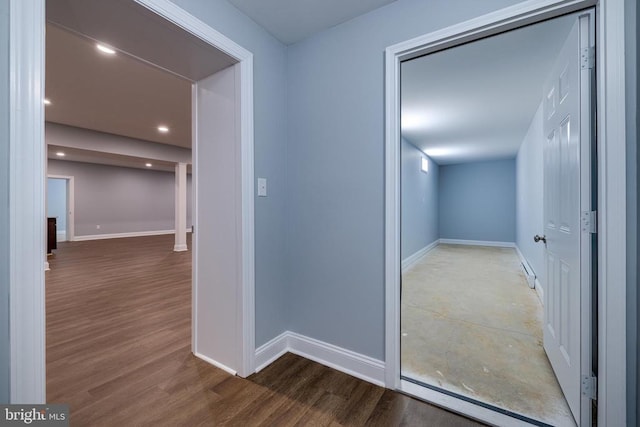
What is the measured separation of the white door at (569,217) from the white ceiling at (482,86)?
550 millimetres

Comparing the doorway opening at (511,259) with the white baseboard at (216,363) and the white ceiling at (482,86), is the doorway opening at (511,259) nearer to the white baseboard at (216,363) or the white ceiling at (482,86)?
the white ceiling at (482,86)

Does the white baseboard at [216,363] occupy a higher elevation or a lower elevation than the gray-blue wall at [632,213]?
lower

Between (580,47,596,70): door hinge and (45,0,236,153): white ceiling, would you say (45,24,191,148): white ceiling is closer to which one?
(45,0,236,153): white ceiling

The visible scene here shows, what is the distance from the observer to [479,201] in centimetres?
776

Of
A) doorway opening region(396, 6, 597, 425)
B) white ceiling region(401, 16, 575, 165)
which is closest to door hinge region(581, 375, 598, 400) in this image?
doorway opening region(396, 6, 597, 425)

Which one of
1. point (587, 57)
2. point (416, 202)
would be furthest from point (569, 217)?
point (416, 202)

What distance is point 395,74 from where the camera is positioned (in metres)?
1.66

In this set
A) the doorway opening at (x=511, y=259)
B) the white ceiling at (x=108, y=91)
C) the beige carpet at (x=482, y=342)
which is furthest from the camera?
the white ceiling at (x=108, y=91)

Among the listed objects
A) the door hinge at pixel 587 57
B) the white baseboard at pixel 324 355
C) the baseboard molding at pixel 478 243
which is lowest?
the white baseboard at pixel 324 355

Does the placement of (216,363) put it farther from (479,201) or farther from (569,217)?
(479,201)

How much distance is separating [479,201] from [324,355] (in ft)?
24.8

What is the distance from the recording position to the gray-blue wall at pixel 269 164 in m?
1.86

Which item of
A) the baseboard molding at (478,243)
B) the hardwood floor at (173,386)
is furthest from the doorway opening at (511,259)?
the baseboard molding at (478,243)

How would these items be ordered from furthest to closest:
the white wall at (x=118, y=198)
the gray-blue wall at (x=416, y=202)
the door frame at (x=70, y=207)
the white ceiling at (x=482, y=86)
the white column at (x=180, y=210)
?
the white wall at (x=118, y=198), the door frame at (x=70, y=207), the white column at (x=180, y=210), the gray-blue wall at (x=416, y=202), the white ceiling at (x=482, y=86)
